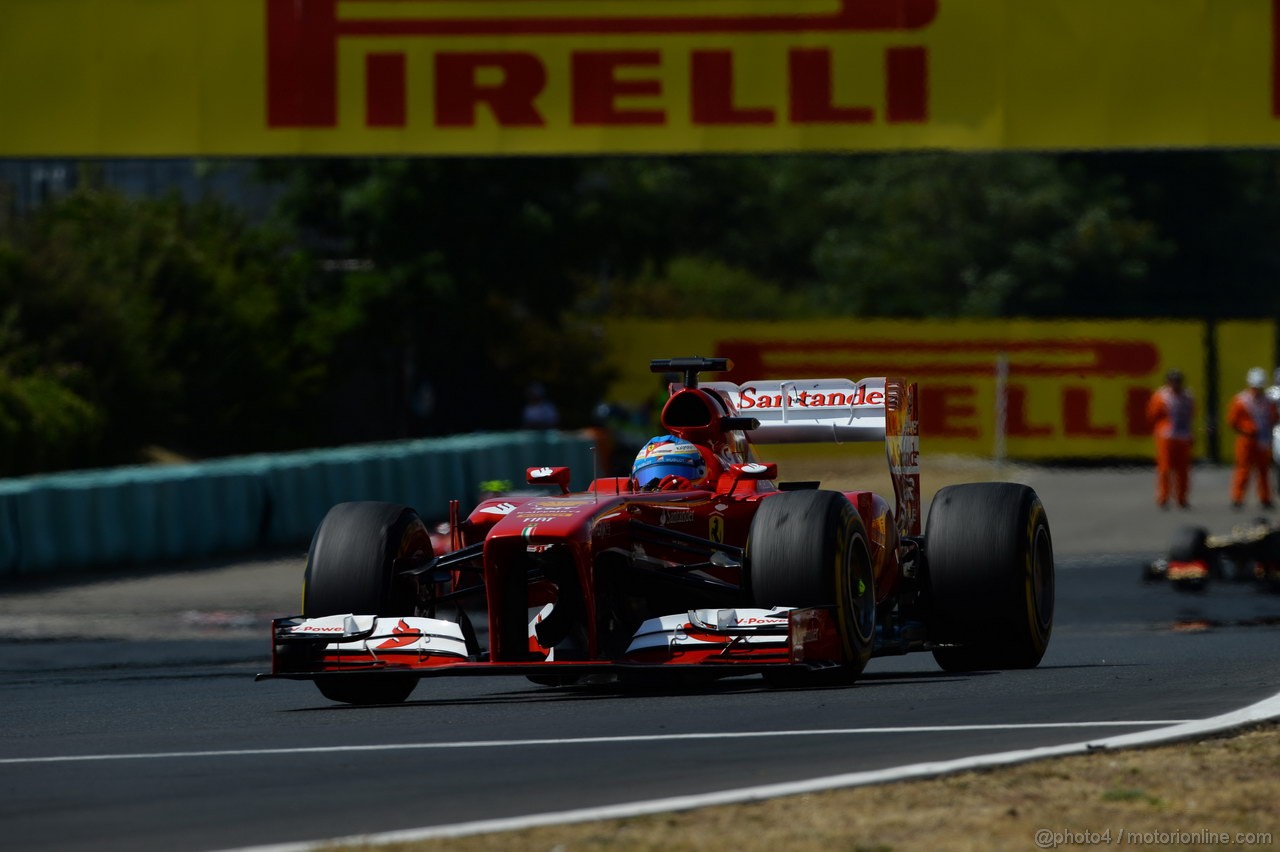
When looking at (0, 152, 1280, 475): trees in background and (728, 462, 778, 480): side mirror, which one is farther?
(0, 152, 1280, 475): trees in background

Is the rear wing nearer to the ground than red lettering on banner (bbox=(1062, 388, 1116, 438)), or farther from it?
farther from it

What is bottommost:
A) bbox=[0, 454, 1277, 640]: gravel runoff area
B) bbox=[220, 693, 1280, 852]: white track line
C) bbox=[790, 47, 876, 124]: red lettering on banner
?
bbox=[0, 454, 1277, 640]: gravel runoff area

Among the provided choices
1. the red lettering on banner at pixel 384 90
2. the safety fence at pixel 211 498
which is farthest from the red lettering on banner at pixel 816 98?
the safety fence at pixel 211 498

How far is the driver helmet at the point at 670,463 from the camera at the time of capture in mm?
11922

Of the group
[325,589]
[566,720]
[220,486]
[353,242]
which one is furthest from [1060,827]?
[353,242]

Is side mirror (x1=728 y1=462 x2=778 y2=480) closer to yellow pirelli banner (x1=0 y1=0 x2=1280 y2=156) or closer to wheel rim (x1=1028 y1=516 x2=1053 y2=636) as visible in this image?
wheel rim (x1=1028 y1=516 x2=1053 y2=636)

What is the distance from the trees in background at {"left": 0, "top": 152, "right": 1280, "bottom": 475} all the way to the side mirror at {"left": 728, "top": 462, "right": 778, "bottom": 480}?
1476cm

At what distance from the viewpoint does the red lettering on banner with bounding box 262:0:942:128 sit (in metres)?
22.3

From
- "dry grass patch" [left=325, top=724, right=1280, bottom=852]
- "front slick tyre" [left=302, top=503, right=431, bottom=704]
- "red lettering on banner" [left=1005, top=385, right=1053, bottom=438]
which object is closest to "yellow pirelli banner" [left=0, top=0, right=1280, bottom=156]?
"front slick tyre" [left=302, top=503, right=431, bottom=704]

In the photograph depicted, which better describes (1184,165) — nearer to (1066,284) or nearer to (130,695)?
(1066,284)

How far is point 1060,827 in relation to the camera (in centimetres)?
686

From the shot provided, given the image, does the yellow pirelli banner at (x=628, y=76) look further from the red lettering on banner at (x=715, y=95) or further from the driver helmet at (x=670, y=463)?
the driver helmet at (x=670, y=463)

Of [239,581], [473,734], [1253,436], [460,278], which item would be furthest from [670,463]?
[460,278]

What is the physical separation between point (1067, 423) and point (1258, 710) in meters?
31.6
